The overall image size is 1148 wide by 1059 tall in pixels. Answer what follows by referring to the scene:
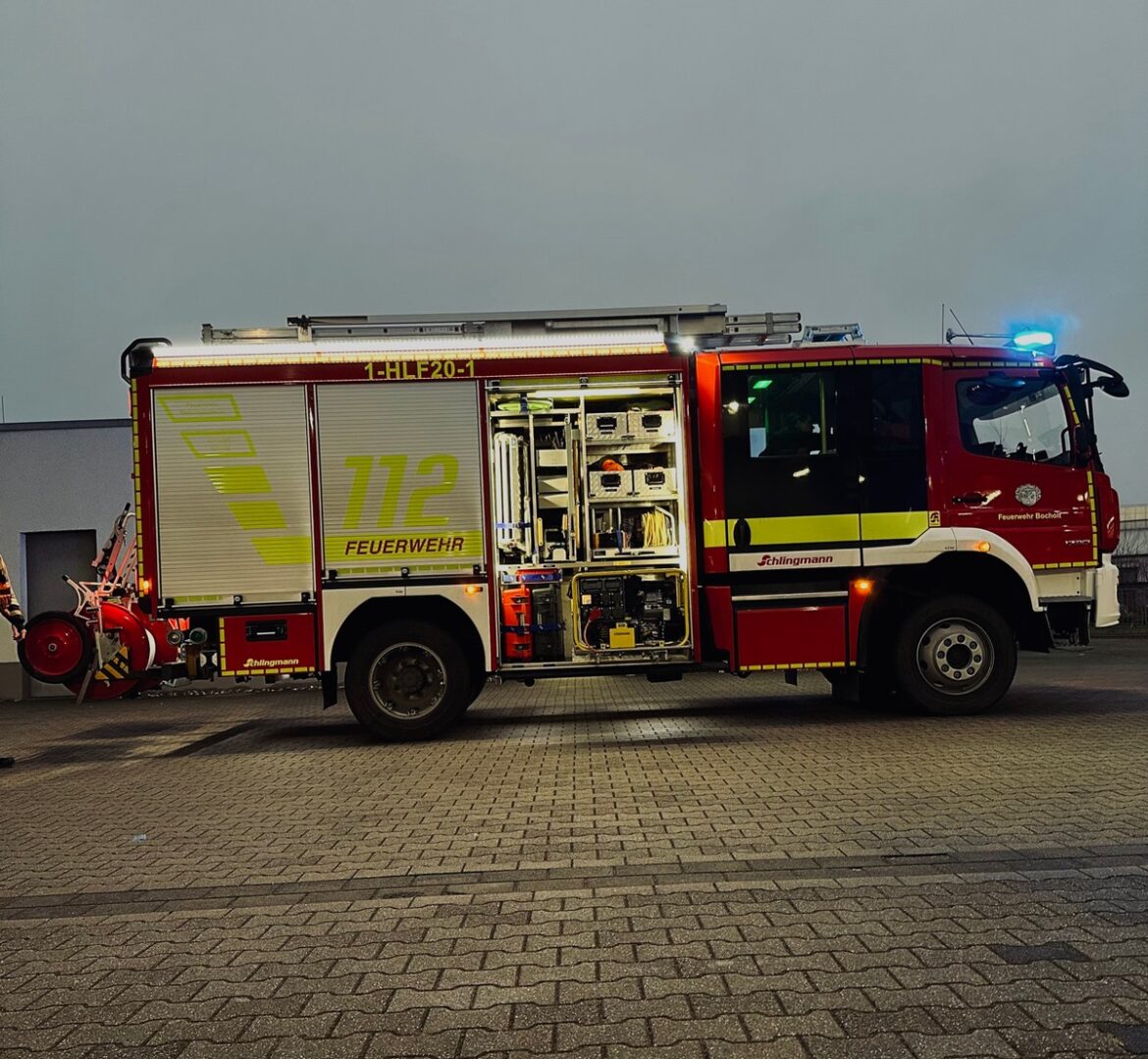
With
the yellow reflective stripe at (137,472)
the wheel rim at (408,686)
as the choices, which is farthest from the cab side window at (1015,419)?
the yellow reflective stripe at (137,472)

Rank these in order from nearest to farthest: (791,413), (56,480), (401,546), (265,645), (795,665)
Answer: (265,645)
(401,546)
(795,665)
(791,413)
(56,480)

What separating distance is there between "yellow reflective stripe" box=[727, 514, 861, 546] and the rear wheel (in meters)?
5.97

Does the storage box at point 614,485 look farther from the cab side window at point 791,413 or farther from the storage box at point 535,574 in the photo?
the cab side window at point 791,413

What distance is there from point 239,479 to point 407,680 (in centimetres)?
222

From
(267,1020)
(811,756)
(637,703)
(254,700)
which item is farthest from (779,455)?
(254,700)

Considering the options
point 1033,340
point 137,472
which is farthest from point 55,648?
point 1033,340

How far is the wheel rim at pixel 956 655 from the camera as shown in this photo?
835 cm

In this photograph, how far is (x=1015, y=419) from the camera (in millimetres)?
8523

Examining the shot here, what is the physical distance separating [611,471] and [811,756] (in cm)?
299

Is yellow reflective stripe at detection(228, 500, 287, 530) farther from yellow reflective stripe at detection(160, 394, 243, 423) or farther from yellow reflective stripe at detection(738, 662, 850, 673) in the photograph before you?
yellow reflective stripe at detection(738, 662, 850, 673)

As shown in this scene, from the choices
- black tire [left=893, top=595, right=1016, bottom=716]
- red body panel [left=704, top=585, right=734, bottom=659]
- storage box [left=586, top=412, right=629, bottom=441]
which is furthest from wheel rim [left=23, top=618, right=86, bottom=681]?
black tire [left=893, top=595, right=1016, bottom=716]

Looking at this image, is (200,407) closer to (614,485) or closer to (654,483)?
(614,485)

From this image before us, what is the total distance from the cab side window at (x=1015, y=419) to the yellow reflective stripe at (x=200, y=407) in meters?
6.35

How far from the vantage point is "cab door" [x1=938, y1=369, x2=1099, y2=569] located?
836 cm
